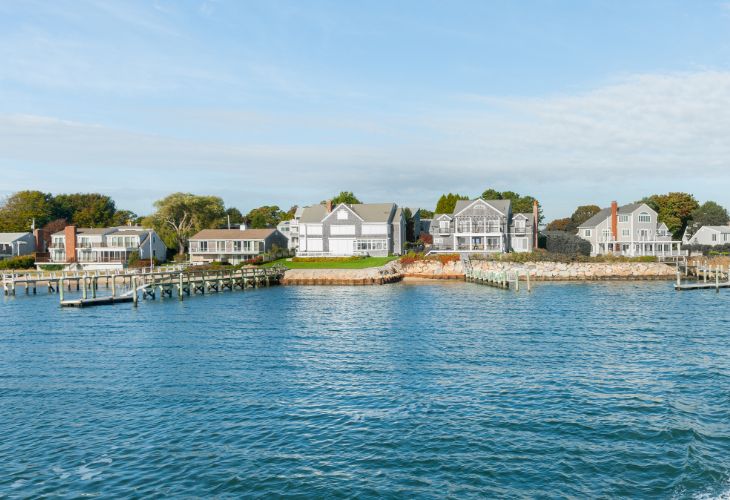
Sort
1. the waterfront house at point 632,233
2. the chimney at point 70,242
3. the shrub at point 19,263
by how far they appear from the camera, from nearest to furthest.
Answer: the shrub at point 19,263 → the waterfront house at point 632,233 → the chimney at point 70,242

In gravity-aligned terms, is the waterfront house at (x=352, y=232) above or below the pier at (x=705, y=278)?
above

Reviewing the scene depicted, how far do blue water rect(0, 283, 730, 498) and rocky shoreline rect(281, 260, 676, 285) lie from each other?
36395 mm

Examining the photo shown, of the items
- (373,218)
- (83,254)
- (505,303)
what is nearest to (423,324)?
(505,303)

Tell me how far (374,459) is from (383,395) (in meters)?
6.32

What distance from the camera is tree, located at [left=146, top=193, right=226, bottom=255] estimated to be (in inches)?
4267

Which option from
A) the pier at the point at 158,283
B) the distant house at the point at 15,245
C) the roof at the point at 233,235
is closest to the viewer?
the pier at the point at 158,283

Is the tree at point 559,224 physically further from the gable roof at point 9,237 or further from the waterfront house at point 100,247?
the gable roof at point 9,237

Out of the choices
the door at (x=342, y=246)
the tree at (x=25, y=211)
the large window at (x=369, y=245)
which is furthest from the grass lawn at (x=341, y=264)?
the tree at (x=25, y=211)

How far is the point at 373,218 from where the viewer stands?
310 ft

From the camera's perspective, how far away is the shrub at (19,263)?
304ft

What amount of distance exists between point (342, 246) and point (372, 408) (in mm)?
73631

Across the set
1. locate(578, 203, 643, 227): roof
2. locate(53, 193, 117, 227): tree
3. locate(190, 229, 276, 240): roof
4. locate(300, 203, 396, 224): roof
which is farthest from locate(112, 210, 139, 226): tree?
locate(578, 203, 643, 227): roof

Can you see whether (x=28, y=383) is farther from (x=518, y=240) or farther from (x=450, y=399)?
(x=518, y=240)

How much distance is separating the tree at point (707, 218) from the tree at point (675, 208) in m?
1.85
